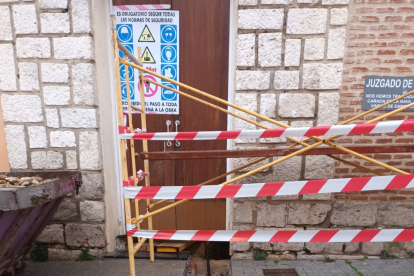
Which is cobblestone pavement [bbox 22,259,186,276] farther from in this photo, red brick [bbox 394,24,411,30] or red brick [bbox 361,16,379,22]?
red brick [bbox 394,24,411,30]

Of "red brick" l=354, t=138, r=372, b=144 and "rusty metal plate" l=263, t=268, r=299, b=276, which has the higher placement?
"red brick" l=354, t=138, r=372, b=144

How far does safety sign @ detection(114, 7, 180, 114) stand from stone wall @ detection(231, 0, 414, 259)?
0.86 m

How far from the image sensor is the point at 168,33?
3055 millimetres

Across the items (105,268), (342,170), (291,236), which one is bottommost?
(105,268)

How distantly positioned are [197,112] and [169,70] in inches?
25.5

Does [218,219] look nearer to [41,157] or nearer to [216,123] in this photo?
[216,123]

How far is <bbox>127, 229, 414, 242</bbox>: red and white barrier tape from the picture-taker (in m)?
2.12

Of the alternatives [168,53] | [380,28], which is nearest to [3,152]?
[168,53]

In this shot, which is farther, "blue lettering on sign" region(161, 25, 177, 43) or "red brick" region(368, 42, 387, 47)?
"blue lettering on sign" region(161, 25, 177, 43)

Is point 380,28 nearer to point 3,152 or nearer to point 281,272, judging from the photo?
point 281,272

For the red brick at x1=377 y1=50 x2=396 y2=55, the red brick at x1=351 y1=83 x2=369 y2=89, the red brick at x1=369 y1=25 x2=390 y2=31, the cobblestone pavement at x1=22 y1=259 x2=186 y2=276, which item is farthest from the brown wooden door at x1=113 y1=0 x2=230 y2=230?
the red brick at x1=377 y1=50 x2=396 y2=55

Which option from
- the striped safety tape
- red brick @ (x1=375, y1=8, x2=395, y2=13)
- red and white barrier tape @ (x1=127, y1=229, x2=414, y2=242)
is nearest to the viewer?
the striped safety tape

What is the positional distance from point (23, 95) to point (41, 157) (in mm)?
767

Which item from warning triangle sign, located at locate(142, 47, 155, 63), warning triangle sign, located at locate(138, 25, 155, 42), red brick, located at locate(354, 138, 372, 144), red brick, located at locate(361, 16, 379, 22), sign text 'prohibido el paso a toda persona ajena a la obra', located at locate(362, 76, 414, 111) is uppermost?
red brick, located at locate(361, 16, 379, 22)
